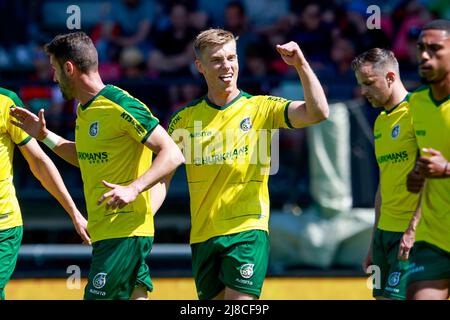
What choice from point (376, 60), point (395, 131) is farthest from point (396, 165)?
point (376, 60)

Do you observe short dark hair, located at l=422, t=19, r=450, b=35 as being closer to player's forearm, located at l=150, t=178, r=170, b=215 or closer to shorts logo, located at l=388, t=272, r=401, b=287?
shorts logo, located at l=388, t=272, r=401, b=287

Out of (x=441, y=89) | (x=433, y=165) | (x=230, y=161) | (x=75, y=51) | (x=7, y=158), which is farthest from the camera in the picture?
(x=7, y=158)

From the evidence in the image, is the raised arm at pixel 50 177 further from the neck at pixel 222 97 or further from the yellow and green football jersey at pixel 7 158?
the neck at pixel 222 97

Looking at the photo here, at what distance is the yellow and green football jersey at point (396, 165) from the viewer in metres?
7.71

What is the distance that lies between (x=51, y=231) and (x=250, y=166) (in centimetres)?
614

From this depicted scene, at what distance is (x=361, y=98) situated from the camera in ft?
41.6

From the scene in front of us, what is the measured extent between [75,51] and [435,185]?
2.59 meters

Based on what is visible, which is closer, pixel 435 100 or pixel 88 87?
pixel 435 100

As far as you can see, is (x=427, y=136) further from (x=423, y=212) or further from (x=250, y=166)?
(x=250, y=166)

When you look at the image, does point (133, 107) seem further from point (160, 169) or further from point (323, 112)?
point (323, 112)

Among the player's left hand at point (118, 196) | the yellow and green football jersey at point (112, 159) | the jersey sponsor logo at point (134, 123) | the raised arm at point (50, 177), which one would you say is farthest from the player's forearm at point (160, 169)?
the raised arm at point (50, 177)

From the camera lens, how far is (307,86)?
676 centimetres

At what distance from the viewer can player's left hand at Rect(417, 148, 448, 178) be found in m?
6.01
